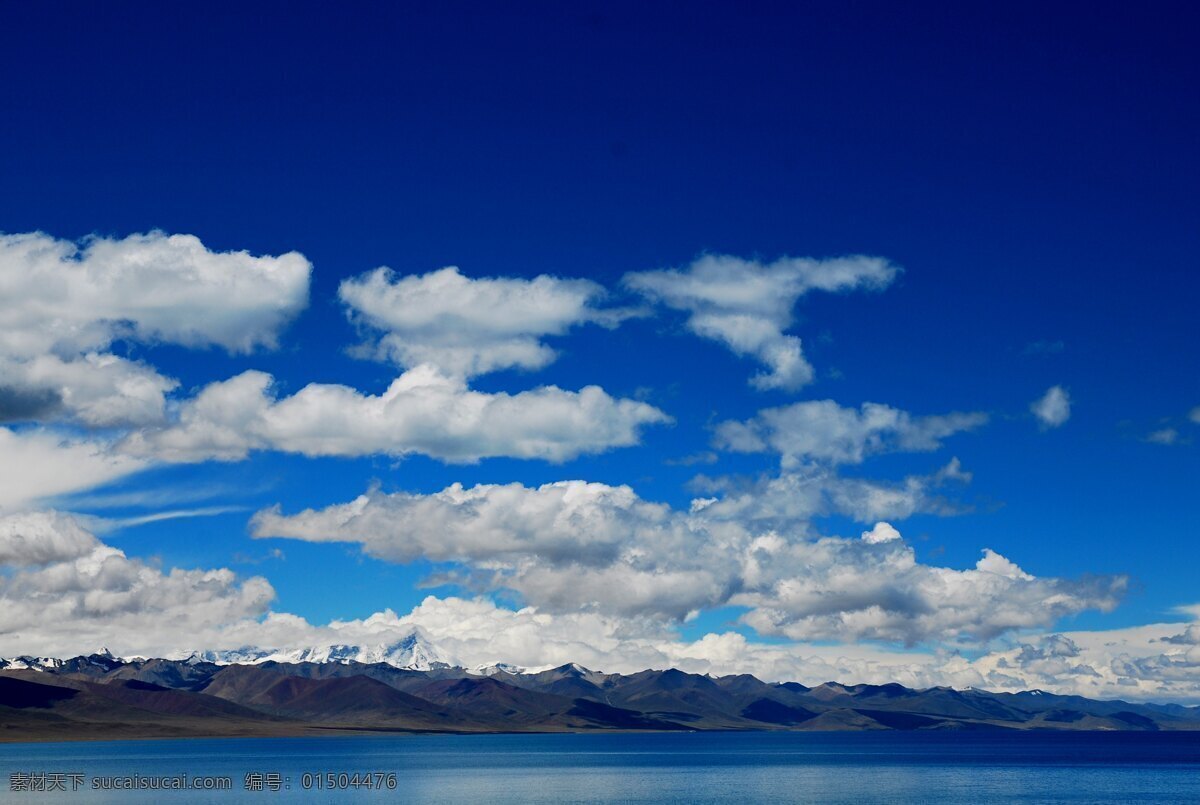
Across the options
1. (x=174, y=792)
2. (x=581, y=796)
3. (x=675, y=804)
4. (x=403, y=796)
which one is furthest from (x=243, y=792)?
(x=675, y=804)

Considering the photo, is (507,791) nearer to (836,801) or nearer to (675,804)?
(675,804)

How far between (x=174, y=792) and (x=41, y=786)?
32.1m

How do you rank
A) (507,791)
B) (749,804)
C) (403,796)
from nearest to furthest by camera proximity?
(749,804) → (403,796) → (507,791)

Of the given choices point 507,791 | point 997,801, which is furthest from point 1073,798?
point 507,791

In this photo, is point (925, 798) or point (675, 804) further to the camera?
point (925, 798)

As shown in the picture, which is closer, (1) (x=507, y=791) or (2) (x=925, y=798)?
(2) (x=925, y=798)

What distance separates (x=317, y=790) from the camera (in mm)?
185375

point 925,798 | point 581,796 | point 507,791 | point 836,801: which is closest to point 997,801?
point 925,798

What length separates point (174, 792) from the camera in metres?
172

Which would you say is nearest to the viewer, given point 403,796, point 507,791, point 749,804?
point 749,804

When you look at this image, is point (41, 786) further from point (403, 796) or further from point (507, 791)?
point (507, 791)

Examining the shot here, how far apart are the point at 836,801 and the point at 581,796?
41.2 metres

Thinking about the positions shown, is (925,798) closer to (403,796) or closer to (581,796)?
(581,796)

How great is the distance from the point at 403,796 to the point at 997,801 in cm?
9030
